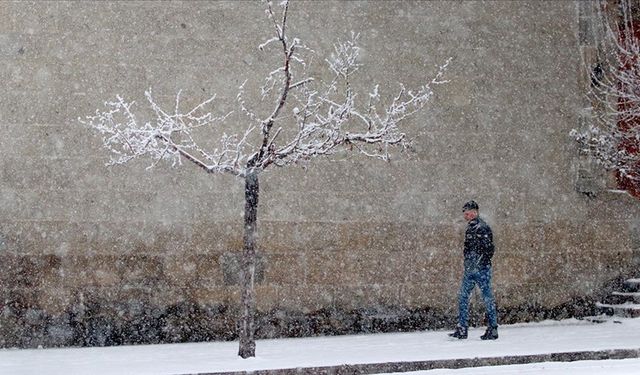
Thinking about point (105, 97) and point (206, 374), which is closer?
point (206, 374)

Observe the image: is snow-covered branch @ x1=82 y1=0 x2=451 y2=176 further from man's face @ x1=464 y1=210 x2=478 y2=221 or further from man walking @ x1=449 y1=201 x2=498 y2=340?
man walking @ x1=449 y1=201 x2=498 y2=340

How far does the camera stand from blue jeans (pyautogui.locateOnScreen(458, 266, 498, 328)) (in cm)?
1020

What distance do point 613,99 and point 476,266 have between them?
400 centimetres

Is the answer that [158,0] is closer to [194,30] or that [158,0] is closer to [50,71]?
[194,30]

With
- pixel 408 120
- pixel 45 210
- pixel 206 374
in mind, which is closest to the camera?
pixel 206 374

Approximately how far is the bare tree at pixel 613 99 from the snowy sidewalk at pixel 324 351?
2470 millimetres

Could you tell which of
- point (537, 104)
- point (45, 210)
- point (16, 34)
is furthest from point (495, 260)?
point (16, 34)

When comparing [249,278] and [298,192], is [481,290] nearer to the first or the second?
[298,192]

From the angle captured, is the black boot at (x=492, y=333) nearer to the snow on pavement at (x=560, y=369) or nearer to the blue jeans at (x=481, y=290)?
the blue jeans at (x=481, y=290)

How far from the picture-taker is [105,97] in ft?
35.2

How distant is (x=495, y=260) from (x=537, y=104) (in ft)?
8.13

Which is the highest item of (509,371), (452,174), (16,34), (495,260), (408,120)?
(16,34)

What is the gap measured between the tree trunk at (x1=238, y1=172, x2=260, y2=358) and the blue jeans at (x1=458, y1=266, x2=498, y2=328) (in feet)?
10.0

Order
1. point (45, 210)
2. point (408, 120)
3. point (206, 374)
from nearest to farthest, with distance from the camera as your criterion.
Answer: point (206, 374) → point (45, 210) → point (408, 120)
